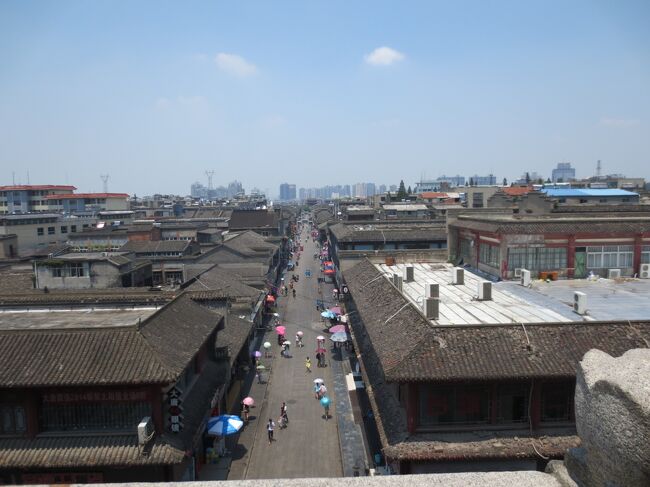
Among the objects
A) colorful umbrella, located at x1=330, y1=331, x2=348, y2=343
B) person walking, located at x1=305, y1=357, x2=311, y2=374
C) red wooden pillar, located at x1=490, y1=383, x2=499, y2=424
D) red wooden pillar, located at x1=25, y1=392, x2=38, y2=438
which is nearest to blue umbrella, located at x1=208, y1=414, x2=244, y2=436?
red wooden pillar, located at x1=25, y1=392, x2=38, y2=438

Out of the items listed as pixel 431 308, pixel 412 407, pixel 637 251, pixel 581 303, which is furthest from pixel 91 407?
pixel 637 251

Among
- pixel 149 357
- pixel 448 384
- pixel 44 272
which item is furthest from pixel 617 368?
pixel 44 272

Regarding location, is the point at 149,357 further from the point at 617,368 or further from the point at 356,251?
the point at 356,251

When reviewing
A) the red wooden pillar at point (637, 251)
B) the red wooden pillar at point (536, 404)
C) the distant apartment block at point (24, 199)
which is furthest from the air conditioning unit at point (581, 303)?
the distant apartment block at point (24, 199)

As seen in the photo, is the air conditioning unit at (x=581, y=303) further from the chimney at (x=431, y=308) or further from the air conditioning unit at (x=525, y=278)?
the chimney at (x=431, y=308)

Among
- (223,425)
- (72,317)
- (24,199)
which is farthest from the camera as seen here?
(24,199)

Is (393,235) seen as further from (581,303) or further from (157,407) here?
(157,407)
